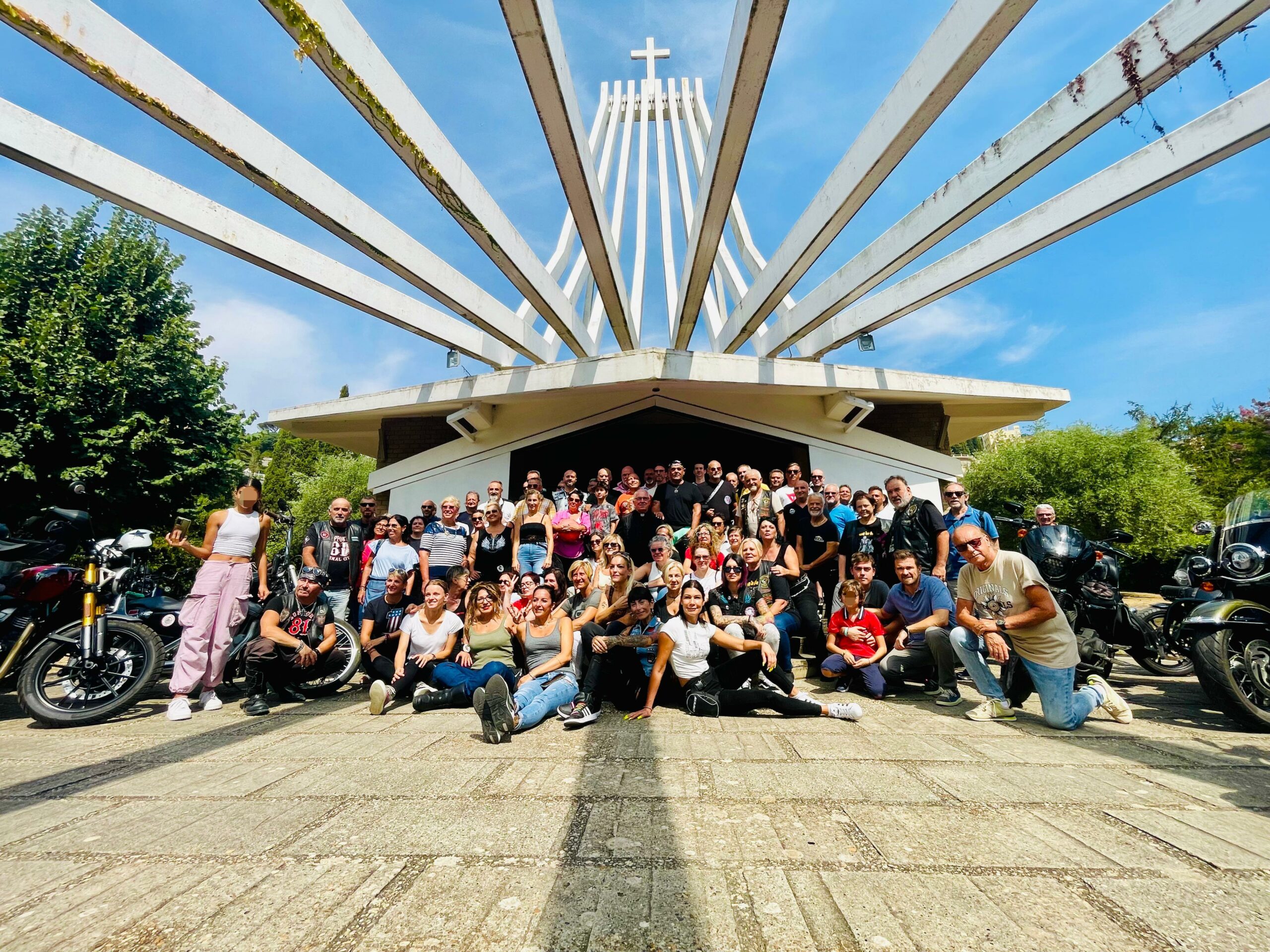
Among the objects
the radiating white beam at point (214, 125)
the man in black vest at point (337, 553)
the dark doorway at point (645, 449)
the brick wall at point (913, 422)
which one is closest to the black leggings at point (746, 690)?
the man in black vest at point (337, 553)

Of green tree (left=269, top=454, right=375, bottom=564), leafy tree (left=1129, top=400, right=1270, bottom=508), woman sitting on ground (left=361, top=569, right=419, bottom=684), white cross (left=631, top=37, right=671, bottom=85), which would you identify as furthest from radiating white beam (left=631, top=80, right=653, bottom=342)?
green tree (left=269, top=454, right=375, bottom=564)

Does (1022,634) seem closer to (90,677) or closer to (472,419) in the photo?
(90,677)

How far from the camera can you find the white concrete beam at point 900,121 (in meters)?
3.48

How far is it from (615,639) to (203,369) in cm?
1471

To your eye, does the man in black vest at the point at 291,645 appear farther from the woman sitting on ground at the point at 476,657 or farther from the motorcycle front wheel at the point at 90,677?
the woman sitting on ground at the point at 476,657

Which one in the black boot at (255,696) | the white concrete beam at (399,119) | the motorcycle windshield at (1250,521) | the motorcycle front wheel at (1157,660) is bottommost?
the black boot at (255,696)

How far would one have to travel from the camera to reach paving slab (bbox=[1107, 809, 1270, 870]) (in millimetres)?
1709

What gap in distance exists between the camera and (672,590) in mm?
4070

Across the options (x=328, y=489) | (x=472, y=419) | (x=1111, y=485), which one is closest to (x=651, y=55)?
(x=472, y=419)

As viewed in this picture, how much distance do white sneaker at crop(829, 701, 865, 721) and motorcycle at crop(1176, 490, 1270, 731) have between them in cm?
204

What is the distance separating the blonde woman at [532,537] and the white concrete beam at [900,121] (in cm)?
385

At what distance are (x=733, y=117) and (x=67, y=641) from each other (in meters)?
6.05

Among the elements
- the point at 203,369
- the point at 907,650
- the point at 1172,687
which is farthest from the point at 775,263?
the point at 203,369

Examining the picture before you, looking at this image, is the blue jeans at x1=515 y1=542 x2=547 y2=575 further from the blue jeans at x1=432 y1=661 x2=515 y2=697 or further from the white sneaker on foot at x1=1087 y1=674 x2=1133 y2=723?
the white sneaker on foot at x1=1087 y1=674 x2=1133 y2=723
